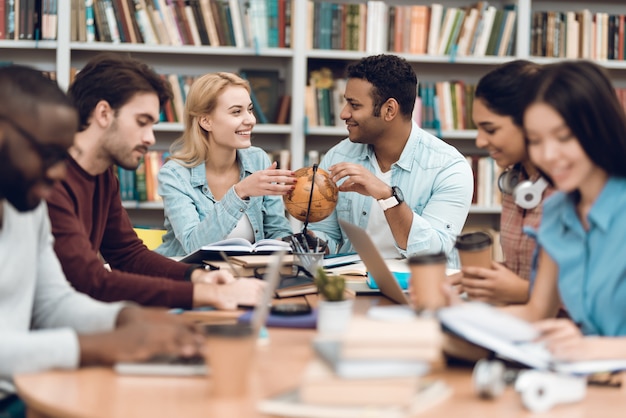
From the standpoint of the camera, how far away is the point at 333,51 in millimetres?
4594

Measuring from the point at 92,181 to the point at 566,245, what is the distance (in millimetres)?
1255

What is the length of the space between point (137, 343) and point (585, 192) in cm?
91

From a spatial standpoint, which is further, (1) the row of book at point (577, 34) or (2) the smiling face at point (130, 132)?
(1) the row of book at point (577, 34)

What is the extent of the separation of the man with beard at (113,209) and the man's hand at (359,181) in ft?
2.29

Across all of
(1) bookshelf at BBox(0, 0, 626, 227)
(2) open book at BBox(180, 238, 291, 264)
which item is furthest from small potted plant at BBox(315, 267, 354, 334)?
(1) bookshelf at BBox(0, 0, 626, 227)

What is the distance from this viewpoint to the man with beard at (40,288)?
1.43 metres

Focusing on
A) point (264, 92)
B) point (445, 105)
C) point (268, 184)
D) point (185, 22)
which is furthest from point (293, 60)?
point (268, 184)

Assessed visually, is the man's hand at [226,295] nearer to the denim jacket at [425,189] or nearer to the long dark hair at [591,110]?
the long dark hair at [591,110]

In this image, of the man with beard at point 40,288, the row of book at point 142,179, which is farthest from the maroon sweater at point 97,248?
the row of book at point 142,179

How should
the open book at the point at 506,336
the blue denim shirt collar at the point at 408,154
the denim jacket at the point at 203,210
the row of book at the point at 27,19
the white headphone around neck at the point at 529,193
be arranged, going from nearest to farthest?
the open book at the point at 506,336
the white headphone around neck at the point at 529,193
the denim jacket at the point at 203,210
the blue denim shirt collar at the point at 408,154
the row of book at the point at 27,19

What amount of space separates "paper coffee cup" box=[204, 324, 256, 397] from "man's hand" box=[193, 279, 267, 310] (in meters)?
0.64

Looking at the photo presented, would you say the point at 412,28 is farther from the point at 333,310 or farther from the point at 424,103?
the point at 333,310

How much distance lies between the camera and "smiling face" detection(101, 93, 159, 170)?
2248 mm

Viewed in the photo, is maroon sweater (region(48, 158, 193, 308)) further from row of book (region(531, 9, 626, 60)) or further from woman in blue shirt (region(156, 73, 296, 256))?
row of book (region(531, 9, 626, 60))
